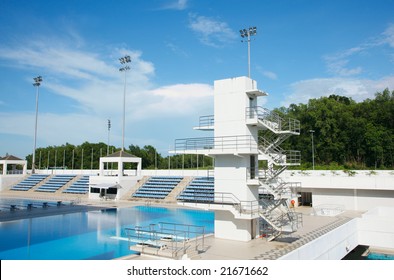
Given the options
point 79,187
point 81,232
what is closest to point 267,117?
point 81,232

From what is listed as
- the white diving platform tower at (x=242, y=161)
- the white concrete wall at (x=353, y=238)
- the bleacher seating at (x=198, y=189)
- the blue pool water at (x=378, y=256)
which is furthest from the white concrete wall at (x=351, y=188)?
the white diving platform tower at (x=242, y=161)

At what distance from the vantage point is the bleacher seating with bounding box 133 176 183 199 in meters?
34.1

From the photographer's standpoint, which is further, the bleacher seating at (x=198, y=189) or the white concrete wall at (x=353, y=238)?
the bleacher seating at (x=198, y=189)

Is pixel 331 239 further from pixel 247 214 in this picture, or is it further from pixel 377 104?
pixel 377 104

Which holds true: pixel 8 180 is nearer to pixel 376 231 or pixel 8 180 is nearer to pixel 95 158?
pixel 95 158

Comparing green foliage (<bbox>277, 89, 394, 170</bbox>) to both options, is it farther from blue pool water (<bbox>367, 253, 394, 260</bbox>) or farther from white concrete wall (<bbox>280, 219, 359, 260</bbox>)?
white concrete wall (<bbox>280, 219, 359, 260</bbox>)

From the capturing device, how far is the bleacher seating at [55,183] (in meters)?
43.2

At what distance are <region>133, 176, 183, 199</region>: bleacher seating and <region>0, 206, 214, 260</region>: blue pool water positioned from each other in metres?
6.16

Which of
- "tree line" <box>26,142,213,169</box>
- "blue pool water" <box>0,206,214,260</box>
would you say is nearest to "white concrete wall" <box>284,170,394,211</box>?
"blue pool water" <box>0,206,214,260</box>

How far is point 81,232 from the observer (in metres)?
18.0

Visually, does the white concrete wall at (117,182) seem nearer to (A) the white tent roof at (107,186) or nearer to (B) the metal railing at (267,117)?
(A) the white tent roof at (107,186)

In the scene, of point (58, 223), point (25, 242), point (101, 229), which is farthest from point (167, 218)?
point (25, 242)

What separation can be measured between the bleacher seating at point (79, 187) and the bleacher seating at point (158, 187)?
816 centimetres

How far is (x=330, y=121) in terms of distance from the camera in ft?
155
